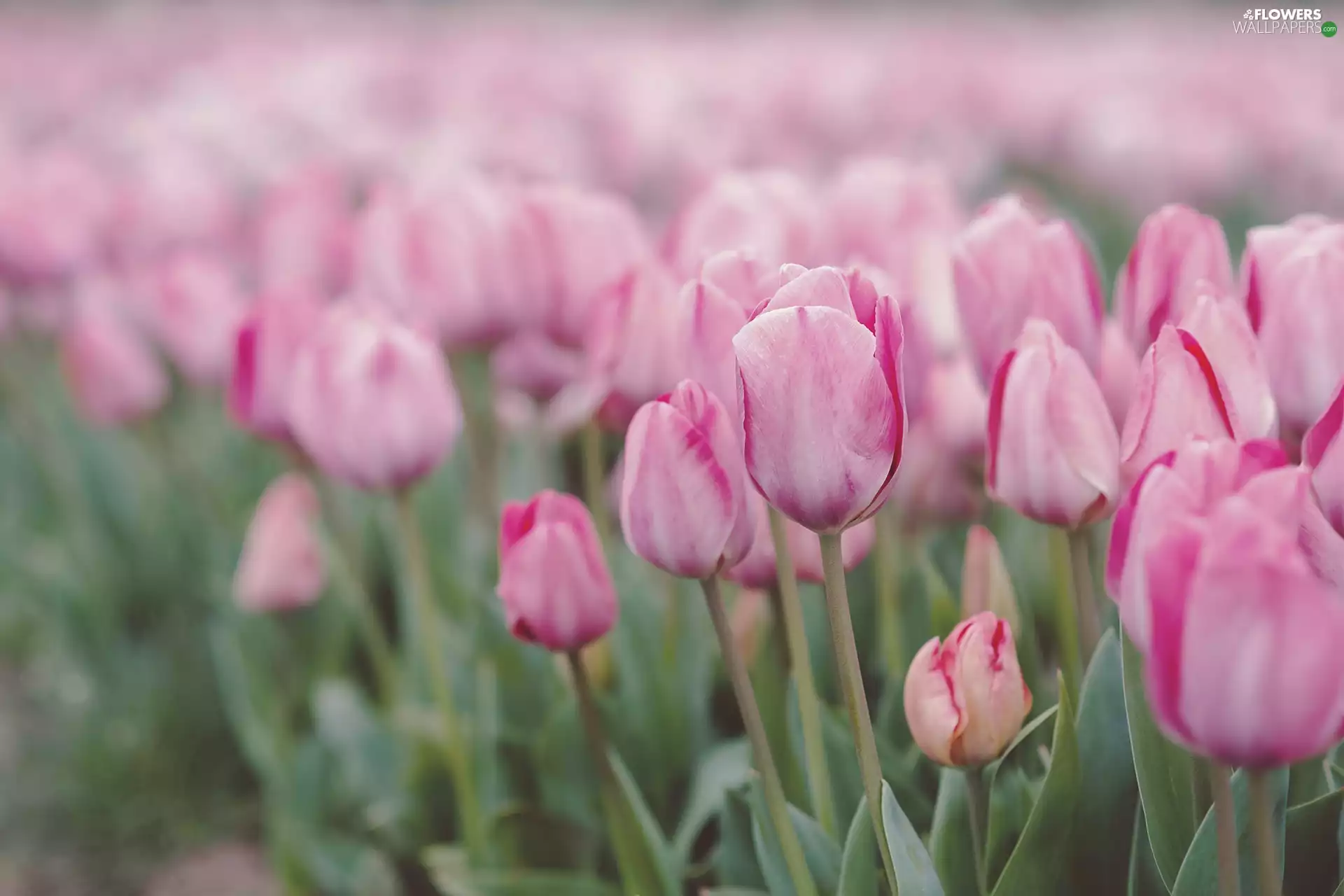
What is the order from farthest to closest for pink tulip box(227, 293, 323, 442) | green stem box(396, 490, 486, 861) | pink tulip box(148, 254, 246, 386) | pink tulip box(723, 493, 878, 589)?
pink tulip box(148, 254, 246, 386) → pink tulip box(227, 293, 323, 442) → green stem box(396, 490, 486, 861) → pink tulip box(723, 493, 878, 589)

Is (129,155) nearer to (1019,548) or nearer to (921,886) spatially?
(1019,548)

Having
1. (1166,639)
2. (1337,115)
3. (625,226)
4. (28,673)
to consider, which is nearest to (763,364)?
(1166,639)

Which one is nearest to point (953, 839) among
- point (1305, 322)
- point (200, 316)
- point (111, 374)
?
point (1305, 322)

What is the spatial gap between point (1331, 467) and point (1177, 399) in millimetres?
73

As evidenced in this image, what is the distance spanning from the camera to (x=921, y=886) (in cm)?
62

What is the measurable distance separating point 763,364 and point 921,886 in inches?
11.4

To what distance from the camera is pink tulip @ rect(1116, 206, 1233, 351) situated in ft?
2.32

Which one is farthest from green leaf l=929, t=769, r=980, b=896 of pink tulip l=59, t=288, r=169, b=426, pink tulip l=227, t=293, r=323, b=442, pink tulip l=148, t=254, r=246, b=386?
pink tulip l=59, t=288, r=169, b=426

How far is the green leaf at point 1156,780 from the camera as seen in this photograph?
0.63 m

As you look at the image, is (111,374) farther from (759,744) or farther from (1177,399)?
(1177,399)

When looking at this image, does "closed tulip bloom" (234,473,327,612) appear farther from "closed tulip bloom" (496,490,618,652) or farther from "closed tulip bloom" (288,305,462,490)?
"closed tulip bloom" (496,490,618,652)

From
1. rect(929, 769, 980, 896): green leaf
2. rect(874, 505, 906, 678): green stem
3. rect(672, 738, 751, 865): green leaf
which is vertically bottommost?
rect(672, 738, 751, 865): green leaf

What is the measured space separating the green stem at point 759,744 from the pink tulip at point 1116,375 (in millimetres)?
286

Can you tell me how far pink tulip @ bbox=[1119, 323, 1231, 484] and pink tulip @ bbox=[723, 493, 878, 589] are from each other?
231mm
